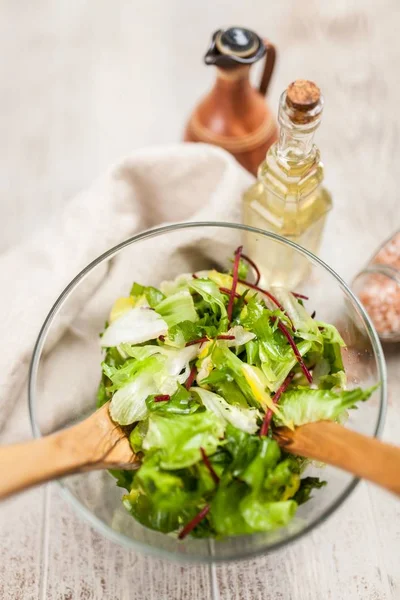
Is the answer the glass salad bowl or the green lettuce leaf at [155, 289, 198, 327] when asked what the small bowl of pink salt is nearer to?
the glass salad bowl

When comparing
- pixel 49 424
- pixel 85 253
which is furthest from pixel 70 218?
pixel 49 424

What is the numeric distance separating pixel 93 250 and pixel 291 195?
41cm

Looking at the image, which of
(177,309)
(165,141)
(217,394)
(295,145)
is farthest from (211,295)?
(165,141)

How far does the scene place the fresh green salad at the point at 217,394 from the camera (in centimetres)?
86

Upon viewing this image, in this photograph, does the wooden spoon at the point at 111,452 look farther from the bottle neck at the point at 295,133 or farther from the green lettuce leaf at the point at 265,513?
the bottle neck at the point at 295,133

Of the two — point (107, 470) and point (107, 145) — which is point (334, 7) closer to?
point (107, 145)

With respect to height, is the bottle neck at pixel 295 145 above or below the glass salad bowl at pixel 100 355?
above

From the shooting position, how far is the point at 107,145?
1.58 meters

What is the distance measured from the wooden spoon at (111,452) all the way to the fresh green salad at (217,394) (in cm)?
2

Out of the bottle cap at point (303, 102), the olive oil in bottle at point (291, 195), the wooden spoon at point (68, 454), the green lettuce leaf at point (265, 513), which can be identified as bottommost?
the green lettuce leaf at point (265, 513)

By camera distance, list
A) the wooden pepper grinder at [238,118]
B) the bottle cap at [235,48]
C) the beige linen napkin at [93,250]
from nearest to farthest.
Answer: the beige linen napkin at [93,250]
the bottle cap at [235,48]
the wooden pepper grinder at [238,118]

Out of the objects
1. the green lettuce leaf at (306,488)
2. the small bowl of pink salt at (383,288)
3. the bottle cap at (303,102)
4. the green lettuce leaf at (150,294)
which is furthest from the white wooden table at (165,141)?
the bottle cap at (303,102)

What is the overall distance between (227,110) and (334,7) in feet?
2.10

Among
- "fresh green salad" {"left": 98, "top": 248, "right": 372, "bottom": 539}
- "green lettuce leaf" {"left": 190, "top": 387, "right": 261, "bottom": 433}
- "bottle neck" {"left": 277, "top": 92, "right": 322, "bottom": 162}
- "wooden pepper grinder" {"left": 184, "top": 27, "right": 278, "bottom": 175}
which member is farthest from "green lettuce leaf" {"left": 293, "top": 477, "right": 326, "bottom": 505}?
"wooden pepper grinder" {"left": 184, "top": 27, "right": 278, "bottom": 175}
